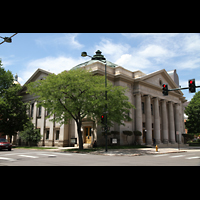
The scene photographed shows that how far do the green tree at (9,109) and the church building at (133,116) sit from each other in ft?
9.83

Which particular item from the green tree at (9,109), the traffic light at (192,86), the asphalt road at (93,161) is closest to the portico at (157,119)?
the asphalt road at (93,161)

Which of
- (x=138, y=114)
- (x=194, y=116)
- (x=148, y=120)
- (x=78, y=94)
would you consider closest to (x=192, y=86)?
(x=78, y=94)

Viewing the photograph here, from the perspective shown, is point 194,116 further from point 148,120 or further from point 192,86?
point 192,86

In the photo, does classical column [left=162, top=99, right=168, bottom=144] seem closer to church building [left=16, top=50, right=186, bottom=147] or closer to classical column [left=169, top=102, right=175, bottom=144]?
church building [left=16, top=50, right=186, bottom=147]

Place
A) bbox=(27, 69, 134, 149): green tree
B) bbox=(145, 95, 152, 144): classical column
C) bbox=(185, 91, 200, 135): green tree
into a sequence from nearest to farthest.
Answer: bbox=(27, 69, 134, 149): green tree
bbox=(145, 95, 152, 144): classical column
bbox=(185, 91, 200, 135): green tree

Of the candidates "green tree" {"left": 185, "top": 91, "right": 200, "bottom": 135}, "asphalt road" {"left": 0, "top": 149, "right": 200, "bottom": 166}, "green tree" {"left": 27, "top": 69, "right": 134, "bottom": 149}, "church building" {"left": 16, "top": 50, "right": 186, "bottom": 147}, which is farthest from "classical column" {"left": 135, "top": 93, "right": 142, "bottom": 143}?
"green tree" {"left": 185, "top": 91, "right": 200, "bottom": 135}

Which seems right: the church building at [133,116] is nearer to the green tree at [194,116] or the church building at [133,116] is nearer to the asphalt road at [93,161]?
the green tree at [194,116]

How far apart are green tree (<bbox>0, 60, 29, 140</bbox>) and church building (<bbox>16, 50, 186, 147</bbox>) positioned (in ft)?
9.83

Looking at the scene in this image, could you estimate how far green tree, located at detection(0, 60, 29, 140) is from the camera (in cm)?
4081

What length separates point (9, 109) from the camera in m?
41.5

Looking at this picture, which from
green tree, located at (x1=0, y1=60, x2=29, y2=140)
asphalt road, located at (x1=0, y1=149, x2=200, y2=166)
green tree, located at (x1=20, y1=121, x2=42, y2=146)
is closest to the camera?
asphalt road, located at (x1=0, y1=149, x2=200, y2=166)
